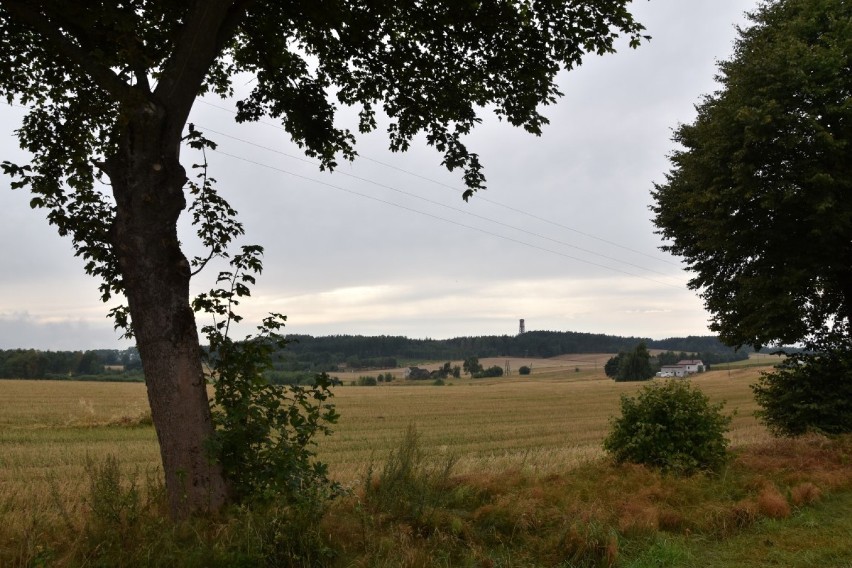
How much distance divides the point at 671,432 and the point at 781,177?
7401mm

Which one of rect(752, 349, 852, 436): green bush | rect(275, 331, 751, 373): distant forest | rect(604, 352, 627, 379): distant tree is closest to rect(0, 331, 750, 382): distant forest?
rect(275, 331, 751, 373): distant forest

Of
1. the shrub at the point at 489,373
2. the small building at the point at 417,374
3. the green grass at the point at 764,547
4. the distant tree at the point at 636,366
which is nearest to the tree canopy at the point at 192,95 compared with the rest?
the green grass at the point at 764,547

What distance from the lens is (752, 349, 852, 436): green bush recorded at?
14.9 m

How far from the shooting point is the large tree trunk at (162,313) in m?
5.37

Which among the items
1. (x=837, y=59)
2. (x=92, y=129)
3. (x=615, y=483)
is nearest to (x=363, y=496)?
(x=615, y=483)

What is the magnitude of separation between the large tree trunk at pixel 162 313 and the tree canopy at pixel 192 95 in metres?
0.01

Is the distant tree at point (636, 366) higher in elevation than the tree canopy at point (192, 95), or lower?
lower

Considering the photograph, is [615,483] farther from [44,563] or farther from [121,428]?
[121,428]

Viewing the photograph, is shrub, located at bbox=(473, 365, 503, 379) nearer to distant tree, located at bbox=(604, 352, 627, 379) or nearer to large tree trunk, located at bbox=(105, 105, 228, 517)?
distant tree, located at bbox=(604, 352, 627, 379)

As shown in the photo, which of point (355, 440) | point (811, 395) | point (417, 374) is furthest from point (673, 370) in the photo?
point (355, 440)

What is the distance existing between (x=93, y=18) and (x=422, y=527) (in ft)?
18.9

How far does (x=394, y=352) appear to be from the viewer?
128250 millimetres

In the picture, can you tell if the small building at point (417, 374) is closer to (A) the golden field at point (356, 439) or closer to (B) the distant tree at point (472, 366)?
(B) the distant tree at point (472, 366)

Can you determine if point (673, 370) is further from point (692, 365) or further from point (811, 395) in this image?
point (811, 395)
